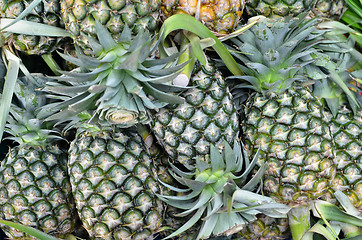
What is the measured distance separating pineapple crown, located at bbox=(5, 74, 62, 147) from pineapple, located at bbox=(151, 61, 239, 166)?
0.47 m

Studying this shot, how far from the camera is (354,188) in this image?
4.93 feet

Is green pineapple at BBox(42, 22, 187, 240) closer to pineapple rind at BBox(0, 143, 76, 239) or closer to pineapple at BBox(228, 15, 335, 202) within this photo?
pineapple rind at BBox(0, 143, 76, 239)

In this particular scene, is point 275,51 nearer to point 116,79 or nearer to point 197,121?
point 197,121

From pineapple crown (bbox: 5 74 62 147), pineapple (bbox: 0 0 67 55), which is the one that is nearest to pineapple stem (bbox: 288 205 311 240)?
pineapple crown (bbox: 5 74 62 147)

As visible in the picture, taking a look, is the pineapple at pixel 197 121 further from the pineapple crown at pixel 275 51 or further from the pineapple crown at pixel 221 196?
the pineapple crown at pixel 275 51

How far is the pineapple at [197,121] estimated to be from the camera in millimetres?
1287

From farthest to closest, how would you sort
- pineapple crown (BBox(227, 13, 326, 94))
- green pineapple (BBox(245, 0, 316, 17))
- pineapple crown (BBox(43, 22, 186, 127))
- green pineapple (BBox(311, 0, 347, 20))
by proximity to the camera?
1. green pineapple (BBox(311, 0, 347, 20))
2. green pineapple (BBox(245, 0, 316, 17))
3. pineapple crown (BBox(227, 13, 326, 94))
4. pineapple crown (BBox(43, 22, 186, 127))

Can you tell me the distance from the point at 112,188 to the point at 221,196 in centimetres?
41

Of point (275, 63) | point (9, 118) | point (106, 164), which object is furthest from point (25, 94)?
point (275, 63)

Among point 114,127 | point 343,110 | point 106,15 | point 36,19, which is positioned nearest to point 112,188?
point 114,127

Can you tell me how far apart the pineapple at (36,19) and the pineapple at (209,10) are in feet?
1.39

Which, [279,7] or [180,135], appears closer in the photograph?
[180,135]

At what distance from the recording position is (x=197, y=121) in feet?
4.20

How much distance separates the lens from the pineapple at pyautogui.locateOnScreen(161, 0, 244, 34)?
4.27 feet
